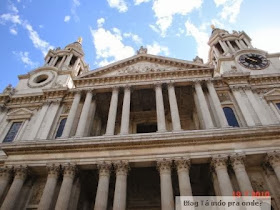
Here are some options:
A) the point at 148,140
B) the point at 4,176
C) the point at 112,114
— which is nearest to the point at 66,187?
the point at 4,176

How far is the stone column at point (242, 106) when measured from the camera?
16.7 metres

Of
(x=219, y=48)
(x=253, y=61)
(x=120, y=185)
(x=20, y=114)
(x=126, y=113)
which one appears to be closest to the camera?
(x=120, y=185)

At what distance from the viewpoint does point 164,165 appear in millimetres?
14148

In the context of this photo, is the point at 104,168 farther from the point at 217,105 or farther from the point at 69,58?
the point at 69,58

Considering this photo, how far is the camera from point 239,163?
1368 cm

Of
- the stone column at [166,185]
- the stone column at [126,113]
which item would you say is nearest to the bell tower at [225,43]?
the stone column at [126,113]

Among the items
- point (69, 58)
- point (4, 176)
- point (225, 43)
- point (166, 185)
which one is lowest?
point (166, 185)

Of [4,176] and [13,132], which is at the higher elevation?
[13,132]

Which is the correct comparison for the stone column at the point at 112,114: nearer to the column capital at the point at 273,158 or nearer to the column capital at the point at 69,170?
the column capital at the point at 69,170

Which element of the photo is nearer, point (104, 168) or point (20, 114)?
point (104, 168)

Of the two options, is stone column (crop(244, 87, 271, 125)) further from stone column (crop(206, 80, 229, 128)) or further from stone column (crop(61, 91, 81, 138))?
stone column (crop(61, 91, 81, 138))

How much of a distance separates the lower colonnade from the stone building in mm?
54

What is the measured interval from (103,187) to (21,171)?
514 cm

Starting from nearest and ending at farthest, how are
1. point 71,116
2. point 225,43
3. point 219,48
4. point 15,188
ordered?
point 15,188
point 71,116
point 225,43
point 219,48
